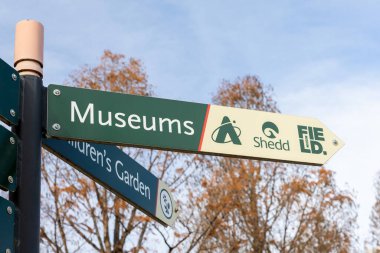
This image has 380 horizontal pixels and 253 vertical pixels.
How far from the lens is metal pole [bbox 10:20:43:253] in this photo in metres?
3.02

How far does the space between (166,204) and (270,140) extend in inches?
40.1

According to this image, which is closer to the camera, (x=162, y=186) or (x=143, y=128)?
(x=143, y=128)

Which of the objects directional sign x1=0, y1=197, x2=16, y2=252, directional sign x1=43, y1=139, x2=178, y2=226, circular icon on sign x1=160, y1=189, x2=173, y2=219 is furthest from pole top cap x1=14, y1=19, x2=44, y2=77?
circular icon on sign x1=160, y1=189, x2=173, y2=219

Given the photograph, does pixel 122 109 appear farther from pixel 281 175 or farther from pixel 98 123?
pixel 281 175

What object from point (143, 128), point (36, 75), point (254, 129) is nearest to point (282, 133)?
point (254, 129)

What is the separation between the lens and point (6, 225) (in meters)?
2.89

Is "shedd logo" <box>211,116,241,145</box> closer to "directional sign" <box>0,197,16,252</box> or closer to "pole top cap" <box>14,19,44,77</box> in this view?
"pole top cap" <box>14,19,44,77</box>

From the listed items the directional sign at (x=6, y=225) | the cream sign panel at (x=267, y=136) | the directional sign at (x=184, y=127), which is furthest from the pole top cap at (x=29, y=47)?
the cream sign panel at (x=267, y=136)

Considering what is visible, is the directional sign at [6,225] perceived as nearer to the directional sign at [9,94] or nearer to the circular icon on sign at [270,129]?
the directional sign at [9,94]

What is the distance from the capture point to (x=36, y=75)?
3.33 meters

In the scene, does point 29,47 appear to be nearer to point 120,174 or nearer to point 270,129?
point 120,174

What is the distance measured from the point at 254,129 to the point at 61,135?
3.48 ft

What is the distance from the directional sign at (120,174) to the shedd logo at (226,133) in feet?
2.01

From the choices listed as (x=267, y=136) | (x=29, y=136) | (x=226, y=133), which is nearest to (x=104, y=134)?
(x=29, y=136)
